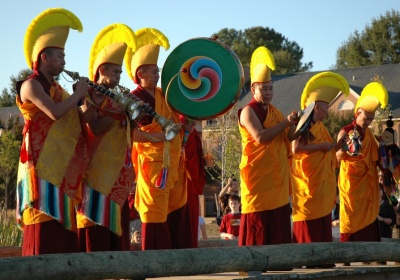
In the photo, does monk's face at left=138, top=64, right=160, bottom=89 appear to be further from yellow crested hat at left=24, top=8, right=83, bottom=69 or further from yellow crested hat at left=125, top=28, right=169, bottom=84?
yellow crested hat at left=24, top=8, right=83, bottom=69

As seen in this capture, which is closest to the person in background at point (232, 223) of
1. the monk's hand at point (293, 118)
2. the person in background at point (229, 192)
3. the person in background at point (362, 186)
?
the person in background at point (229, 192)

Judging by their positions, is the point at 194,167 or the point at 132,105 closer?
the point at 132,105

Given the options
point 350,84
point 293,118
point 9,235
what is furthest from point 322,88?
point 350,84

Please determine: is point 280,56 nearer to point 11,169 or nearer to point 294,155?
point 11,169

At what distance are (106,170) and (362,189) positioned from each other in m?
4.32

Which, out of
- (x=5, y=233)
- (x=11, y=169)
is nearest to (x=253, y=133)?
(x=5, y=233)

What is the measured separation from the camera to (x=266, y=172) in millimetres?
9703

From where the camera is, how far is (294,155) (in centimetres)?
1077

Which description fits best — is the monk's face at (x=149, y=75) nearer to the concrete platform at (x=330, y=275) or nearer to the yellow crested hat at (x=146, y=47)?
the yellow crested hat at (x=146, y=47)

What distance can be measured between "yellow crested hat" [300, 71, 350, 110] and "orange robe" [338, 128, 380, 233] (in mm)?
874

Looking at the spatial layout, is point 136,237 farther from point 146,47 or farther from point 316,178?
point 146,47

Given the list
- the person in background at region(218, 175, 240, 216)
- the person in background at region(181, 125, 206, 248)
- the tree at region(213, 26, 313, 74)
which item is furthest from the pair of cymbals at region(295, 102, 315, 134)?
the tree at region(213, 26, 313, 74)

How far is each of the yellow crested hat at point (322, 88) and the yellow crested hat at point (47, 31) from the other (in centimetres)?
374

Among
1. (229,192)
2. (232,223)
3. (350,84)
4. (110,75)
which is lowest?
(232,223)
